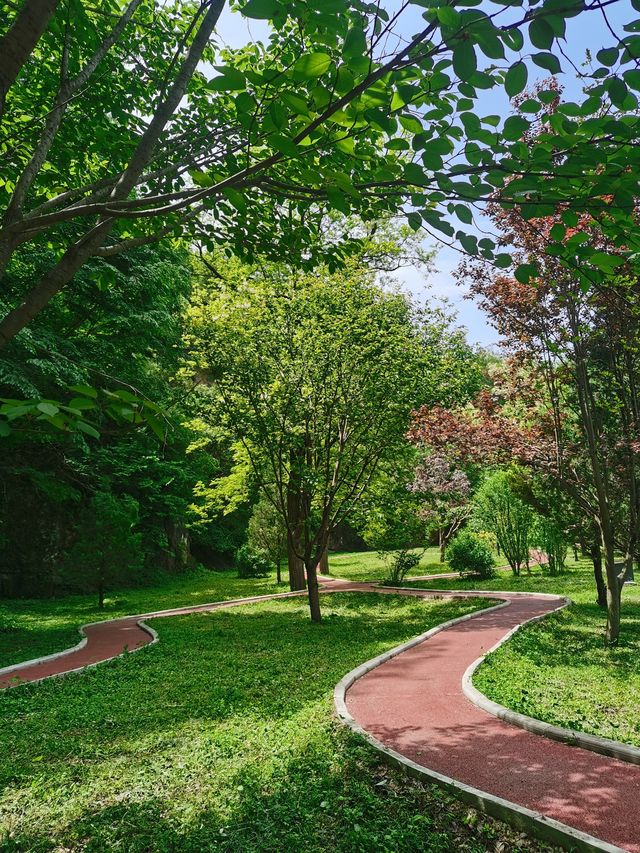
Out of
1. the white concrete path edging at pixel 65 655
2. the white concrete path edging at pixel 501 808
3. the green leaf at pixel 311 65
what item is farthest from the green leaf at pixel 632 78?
the white concrete path edging at pixel 65 655

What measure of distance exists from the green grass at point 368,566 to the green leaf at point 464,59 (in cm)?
2144

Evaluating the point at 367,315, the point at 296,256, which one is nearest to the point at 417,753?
the point at 296,256

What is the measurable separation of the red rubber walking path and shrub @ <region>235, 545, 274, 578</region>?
16.4m

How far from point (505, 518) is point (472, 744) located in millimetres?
19395

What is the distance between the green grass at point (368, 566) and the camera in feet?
85.2

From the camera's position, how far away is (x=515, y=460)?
973 centimetres

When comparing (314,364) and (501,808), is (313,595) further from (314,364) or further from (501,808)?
(501,808)

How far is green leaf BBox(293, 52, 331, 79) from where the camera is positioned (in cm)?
171

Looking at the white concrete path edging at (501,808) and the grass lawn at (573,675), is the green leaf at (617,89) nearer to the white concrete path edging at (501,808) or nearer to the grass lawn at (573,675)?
the white concrete path edging at (501,808)

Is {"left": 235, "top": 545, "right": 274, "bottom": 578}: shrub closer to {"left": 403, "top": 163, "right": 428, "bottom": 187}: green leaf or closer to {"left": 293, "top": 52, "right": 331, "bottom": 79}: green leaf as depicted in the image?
{"left": 403, "top": 163, "right": 428, "bottom": 187}: green leaf

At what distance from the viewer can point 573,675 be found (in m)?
7.62

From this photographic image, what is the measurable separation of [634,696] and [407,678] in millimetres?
2883

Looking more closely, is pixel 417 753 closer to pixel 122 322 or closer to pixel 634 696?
pixel 634 696

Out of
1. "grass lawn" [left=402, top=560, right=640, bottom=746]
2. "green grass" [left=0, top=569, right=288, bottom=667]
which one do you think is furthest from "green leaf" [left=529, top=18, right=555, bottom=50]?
"green grass" [left=0, top=569, right=288, bottom=667]
